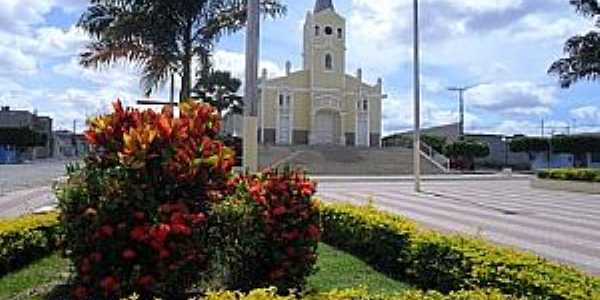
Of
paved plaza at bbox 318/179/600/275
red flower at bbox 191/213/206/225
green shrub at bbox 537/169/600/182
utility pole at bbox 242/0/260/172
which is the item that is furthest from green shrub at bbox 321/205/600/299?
green shrub at bbox 537/169/600/182

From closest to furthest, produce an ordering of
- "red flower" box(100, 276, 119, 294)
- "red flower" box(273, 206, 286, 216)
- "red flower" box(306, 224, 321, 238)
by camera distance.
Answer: "red flower" box(100, 276, 119, 294), "red flower" box(273, 206, 286, 216), "red flower" box(306, 224, 321, 238)

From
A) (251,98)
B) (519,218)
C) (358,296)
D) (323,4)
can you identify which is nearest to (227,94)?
(323,4)

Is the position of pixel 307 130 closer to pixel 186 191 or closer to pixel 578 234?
pixel 578 234

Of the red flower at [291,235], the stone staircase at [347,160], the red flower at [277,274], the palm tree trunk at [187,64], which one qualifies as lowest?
the red flower at [277,274]

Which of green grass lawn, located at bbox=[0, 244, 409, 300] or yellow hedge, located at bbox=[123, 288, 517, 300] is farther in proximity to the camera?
green grass lawn, located at bbox=[0, 244, 409, 300]

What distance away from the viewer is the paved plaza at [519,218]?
10.8 m

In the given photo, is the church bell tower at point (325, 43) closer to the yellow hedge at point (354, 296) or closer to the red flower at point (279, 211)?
the red flower at point (279, 211)

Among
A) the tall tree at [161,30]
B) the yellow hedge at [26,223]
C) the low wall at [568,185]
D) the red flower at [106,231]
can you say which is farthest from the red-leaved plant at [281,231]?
the low wall at [568,185]

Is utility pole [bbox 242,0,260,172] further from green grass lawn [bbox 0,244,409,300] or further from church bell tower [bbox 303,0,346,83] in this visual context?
church bell tower [bbox 303,0,346,83]

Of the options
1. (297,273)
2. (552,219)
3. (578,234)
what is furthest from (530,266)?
(552,219)

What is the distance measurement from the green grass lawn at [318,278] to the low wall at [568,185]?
64.0ft

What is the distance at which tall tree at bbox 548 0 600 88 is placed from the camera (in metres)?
29.5

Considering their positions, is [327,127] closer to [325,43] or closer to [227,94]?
[325,43]

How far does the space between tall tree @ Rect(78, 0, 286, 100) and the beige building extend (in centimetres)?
3849
